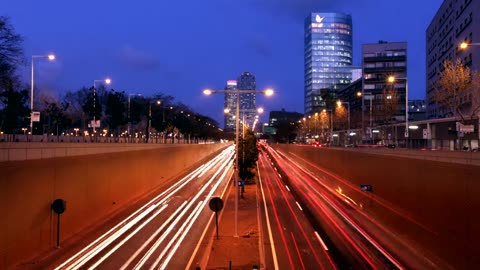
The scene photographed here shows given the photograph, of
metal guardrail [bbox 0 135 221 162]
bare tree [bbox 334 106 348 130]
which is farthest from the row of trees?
bare tree [bbox 334 106 348 130]

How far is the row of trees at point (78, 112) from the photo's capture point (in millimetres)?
42263

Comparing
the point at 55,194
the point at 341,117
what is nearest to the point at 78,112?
the point at 341,117

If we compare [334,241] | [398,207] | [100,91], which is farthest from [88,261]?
[100,91]

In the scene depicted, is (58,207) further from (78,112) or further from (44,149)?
(78,112)

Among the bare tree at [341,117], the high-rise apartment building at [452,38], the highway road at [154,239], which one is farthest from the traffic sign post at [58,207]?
the bare tree at [341,117]

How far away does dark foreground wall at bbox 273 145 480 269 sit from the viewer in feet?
73.7

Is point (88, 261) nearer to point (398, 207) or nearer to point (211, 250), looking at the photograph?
point (211, 250)

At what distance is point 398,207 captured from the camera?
3462 centimetres

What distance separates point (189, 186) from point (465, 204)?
4333 cm

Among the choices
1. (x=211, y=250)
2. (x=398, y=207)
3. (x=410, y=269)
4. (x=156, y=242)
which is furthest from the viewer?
(x=398, y=207)

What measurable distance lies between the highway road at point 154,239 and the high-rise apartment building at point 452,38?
29426mm

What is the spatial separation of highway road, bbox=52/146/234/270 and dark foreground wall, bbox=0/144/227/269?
1956mm

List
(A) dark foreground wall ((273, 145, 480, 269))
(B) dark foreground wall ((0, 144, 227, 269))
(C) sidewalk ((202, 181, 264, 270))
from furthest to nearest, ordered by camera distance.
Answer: (C) sidewalk ((202, 181, 264, 270)) → (B) dark foreground wall ((0, 144, 227, 269)) → (A) dark foreground wall ((273, 145, 480, 269))

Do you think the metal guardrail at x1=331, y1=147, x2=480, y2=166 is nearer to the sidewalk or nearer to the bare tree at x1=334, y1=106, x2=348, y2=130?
the sidewalk
